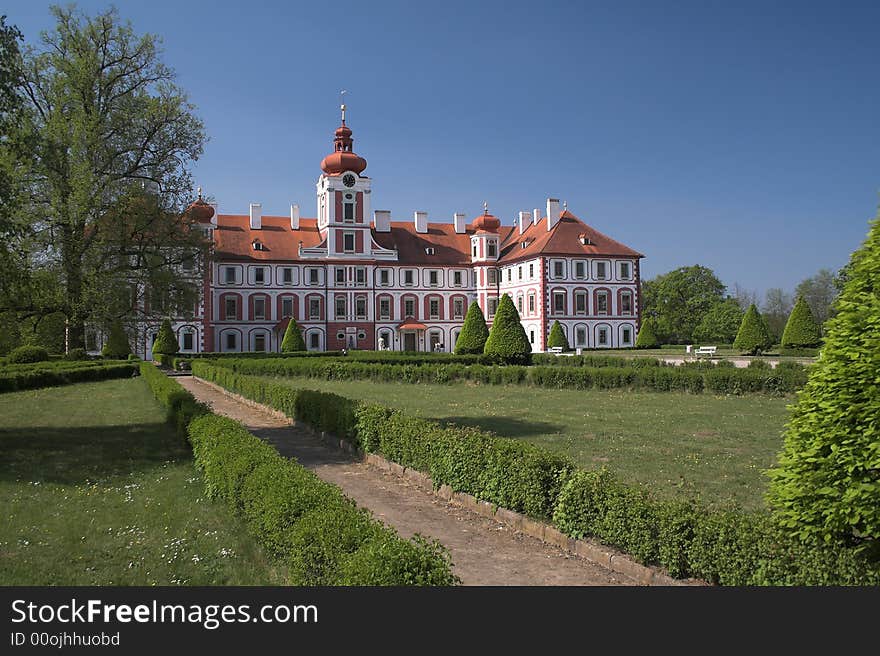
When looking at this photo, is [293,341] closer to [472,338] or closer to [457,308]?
[472,338]

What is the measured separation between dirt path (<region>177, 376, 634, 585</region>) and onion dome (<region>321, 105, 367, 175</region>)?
50.0 meters

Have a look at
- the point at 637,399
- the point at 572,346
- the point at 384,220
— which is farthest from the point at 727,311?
the point at 637,399

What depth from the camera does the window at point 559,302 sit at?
55.6 metres

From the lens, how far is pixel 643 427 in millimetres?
13289

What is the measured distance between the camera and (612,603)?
3725mm

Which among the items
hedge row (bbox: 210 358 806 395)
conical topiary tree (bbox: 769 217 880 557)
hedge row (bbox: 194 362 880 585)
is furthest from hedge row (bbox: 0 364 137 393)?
conical topiary tree (bbox: 769 217 880 557)

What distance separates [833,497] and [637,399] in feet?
47.4

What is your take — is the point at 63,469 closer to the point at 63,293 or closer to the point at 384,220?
the point at 63,293

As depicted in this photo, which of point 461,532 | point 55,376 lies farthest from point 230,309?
point 461,532

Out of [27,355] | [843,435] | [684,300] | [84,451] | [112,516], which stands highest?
[684,300]

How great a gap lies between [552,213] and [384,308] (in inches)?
658

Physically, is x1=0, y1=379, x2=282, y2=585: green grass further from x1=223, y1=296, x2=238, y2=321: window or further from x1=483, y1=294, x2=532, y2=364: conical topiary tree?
x1=223, y1=296, x2=238, y2=321: window

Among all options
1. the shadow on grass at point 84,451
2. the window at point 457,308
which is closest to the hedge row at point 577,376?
the shadow on grass at point 84,451

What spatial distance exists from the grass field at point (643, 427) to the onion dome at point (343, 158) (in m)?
40.3
